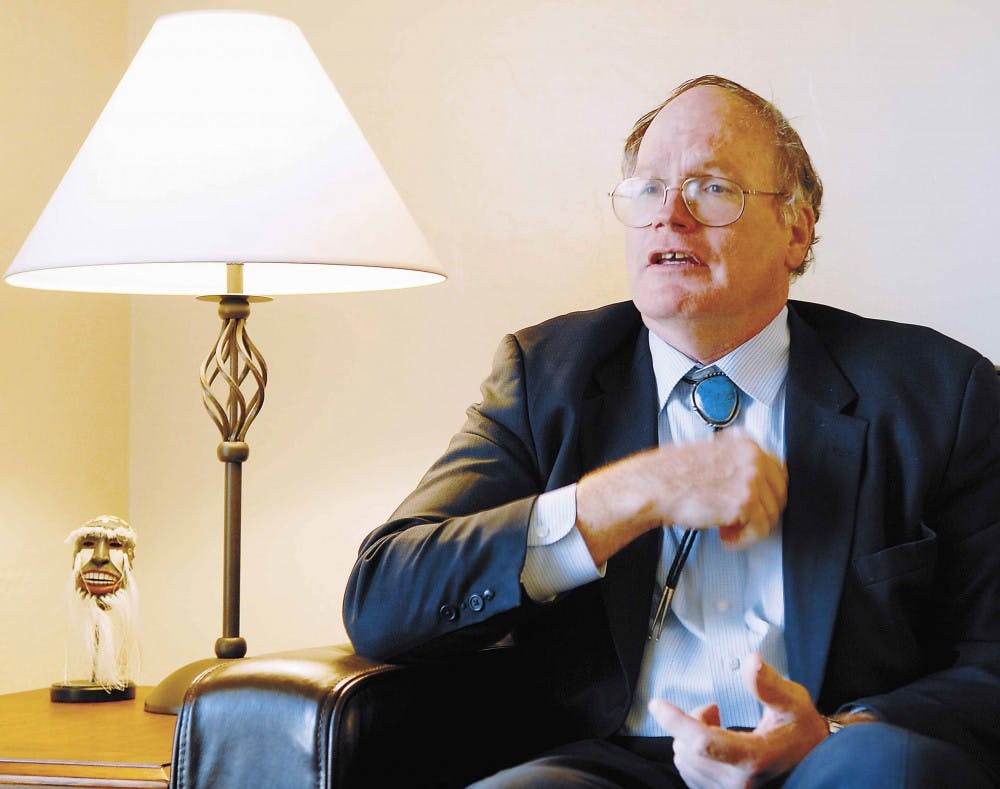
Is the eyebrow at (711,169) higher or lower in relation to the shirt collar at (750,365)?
higher

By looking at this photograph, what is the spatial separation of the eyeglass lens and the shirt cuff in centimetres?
39

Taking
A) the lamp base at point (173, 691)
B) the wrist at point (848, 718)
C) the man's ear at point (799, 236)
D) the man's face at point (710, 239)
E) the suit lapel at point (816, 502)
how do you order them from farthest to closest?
the lamp base at point (173, 691) → the man's ear at point (799, 236) → the man's face at point (710, 239) → the suit lapel at point (816, 502) → the wrist at point (848, 718)

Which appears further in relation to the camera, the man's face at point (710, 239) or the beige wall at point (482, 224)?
the beige wall at point (482, 224)

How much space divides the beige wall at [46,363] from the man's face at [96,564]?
29 cm

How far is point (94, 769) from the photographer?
150 cm

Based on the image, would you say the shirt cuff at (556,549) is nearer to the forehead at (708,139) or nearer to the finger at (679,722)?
the finger at (679,722)

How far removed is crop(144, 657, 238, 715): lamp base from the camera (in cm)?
180

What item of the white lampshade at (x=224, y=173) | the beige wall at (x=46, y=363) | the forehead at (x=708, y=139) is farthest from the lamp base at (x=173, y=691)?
the forehead at (x=708, y=139)

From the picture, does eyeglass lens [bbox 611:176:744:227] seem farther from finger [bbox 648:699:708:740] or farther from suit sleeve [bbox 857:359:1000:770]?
finger [bbox 648:699:708:740]

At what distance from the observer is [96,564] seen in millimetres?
1890

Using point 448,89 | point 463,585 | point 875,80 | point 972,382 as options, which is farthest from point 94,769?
point 875,80

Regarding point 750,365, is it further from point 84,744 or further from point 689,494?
point 84,744

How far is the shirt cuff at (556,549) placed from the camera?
137cm

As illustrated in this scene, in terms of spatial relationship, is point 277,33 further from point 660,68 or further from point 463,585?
point 463,585
